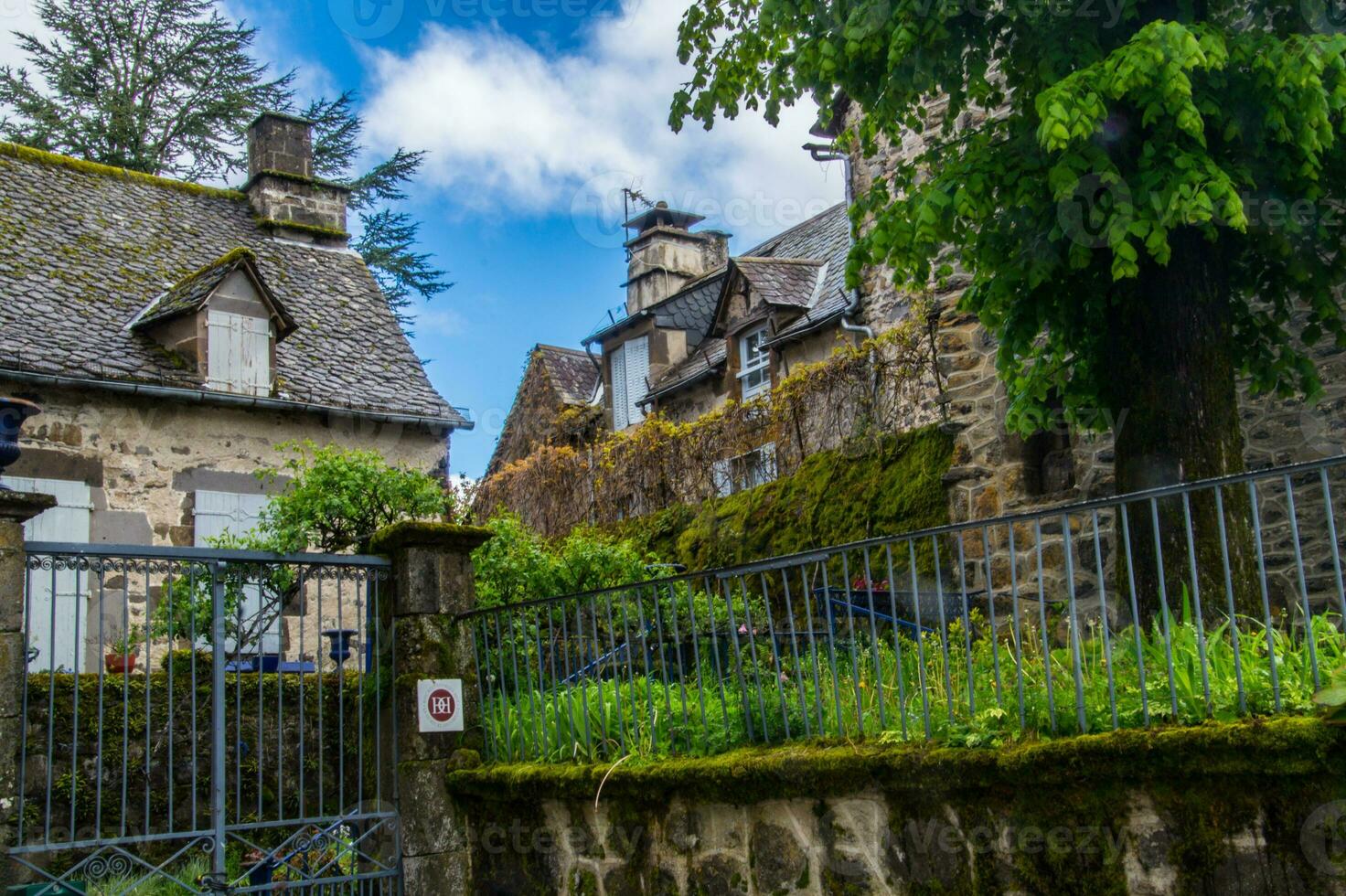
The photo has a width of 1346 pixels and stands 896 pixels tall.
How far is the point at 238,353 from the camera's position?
1364cm

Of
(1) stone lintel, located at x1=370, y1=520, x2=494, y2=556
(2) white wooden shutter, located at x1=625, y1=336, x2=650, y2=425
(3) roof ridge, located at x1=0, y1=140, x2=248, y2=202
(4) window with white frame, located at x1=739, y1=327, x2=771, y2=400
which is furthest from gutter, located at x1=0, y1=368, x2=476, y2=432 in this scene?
(2) white wooden shutter, located at x1=625, y1=336, x2=650, y2=425

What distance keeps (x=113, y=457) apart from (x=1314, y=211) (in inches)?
410

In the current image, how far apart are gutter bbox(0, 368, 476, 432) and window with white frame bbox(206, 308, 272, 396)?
0.51ft

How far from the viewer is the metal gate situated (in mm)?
6992

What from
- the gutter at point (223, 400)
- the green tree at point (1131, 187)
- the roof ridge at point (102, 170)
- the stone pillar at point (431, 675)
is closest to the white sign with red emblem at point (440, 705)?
the stone pillar at point (431, 675)

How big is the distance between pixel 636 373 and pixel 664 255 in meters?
3.23

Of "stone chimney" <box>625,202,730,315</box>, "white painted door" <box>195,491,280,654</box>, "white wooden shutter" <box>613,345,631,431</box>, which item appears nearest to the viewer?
"white painted door" <box>195,491,280,654</box>

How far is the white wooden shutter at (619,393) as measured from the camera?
83.3 ft

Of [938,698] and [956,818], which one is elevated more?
[938,698]

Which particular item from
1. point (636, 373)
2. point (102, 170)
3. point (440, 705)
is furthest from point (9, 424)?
point (636, 373)

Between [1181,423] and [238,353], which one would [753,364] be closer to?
[238,353]

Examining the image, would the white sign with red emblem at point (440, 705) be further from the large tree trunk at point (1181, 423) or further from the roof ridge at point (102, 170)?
the roof ridge at point (102, 170)

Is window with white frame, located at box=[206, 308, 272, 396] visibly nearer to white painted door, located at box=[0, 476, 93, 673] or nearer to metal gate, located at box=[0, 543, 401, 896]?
white painted door, located at box=[0, 476, 93, 673]

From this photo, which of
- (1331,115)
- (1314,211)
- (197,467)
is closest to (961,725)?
(1314,211)
